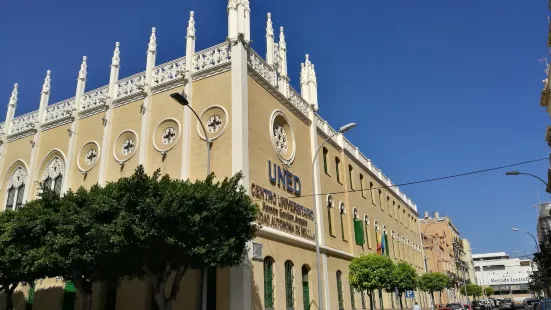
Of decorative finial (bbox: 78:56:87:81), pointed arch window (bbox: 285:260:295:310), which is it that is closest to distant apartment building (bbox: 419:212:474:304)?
pointed arch window (bbox: 285:260:295:310)

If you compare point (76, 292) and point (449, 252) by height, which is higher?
point (449, 252)

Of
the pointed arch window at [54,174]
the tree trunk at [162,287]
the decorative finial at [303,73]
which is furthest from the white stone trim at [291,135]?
the pointed arch window at [54,174]

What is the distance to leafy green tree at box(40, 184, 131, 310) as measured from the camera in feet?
48.2

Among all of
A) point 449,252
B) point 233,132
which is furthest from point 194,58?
point 449,252

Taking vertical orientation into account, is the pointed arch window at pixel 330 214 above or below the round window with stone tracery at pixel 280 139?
below

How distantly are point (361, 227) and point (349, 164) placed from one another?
17.4ft

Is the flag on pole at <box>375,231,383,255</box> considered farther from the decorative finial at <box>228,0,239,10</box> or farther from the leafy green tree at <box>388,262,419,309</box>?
the decorative finial at <box>228,0,239,10</box>

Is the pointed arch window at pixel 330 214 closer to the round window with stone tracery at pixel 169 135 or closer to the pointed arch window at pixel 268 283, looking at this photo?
the pointed arch window at pixel 268 283

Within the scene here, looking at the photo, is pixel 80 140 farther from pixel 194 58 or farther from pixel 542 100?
pixel 542 100

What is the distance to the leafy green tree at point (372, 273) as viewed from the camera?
1064 inches

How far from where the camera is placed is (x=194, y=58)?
79.0ft

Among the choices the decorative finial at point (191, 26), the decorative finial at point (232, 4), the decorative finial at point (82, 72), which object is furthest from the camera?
the decorative finial at point (82, 72)

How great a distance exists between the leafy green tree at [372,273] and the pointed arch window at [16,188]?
71.6 ft

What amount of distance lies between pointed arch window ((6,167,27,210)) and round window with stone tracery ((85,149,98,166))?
6.02 metres
